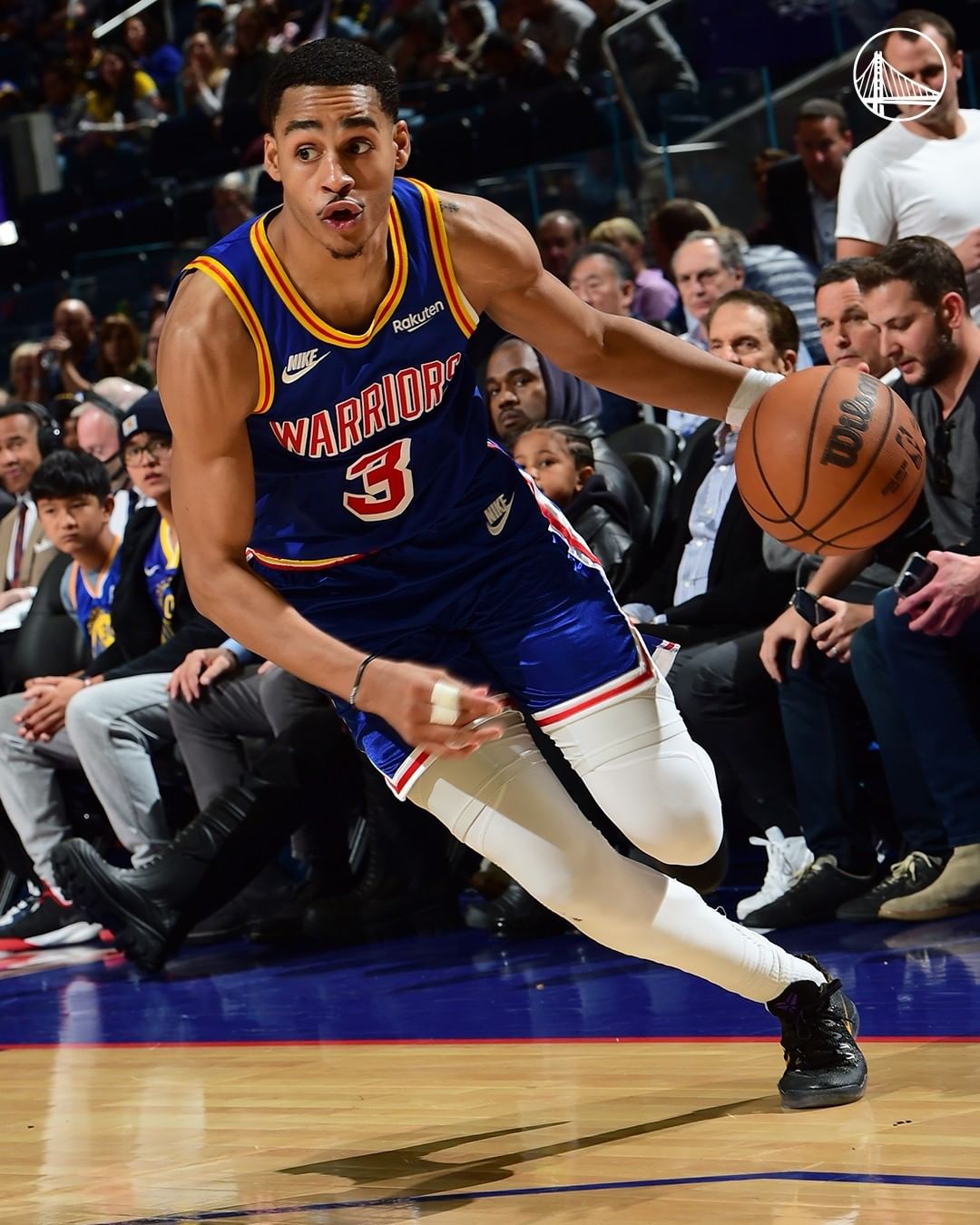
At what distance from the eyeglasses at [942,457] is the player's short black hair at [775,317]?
2.24 ft

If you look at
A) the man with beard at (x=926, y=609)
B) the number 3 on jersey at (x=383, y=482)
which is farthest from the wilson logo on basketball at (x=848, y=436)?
the man with beard at (x=926, y=609)

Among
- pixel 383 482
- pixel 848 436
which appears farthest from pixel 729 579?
pixel 383 482

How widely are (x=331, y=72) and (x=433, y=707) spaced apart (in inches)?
44.2

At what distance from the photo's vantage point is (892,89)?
5.84 meters

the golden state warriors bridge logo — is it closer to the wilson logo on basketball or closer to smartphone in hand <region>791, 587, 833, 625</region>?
smartphone in hand <region>791, 587, 833, 625</region>

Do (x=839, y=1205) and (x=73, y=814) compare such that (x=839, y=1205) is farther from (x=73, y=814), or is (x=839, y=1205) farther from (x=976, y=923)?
(x=73, y=814)

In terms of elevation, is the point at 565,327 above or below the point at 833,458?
above

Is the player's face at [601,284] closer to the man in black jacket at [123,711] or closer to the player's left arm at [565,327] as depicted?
the man in black jacket at [123,711]

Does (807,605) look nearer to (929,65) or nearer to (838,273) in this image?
(838,273)

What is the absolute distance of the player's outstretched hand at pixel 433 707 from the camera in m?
2.44

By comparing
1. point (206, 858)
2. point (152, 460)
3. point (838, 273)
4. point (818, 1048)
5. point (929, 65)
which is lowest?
point (818, 1048)

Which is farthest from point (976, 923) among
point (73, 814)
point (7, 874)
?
point (7, 874)

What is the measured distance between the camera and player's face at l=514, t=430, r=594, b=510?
17.8ft

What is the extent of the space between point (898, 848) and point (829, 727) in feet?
1.87
